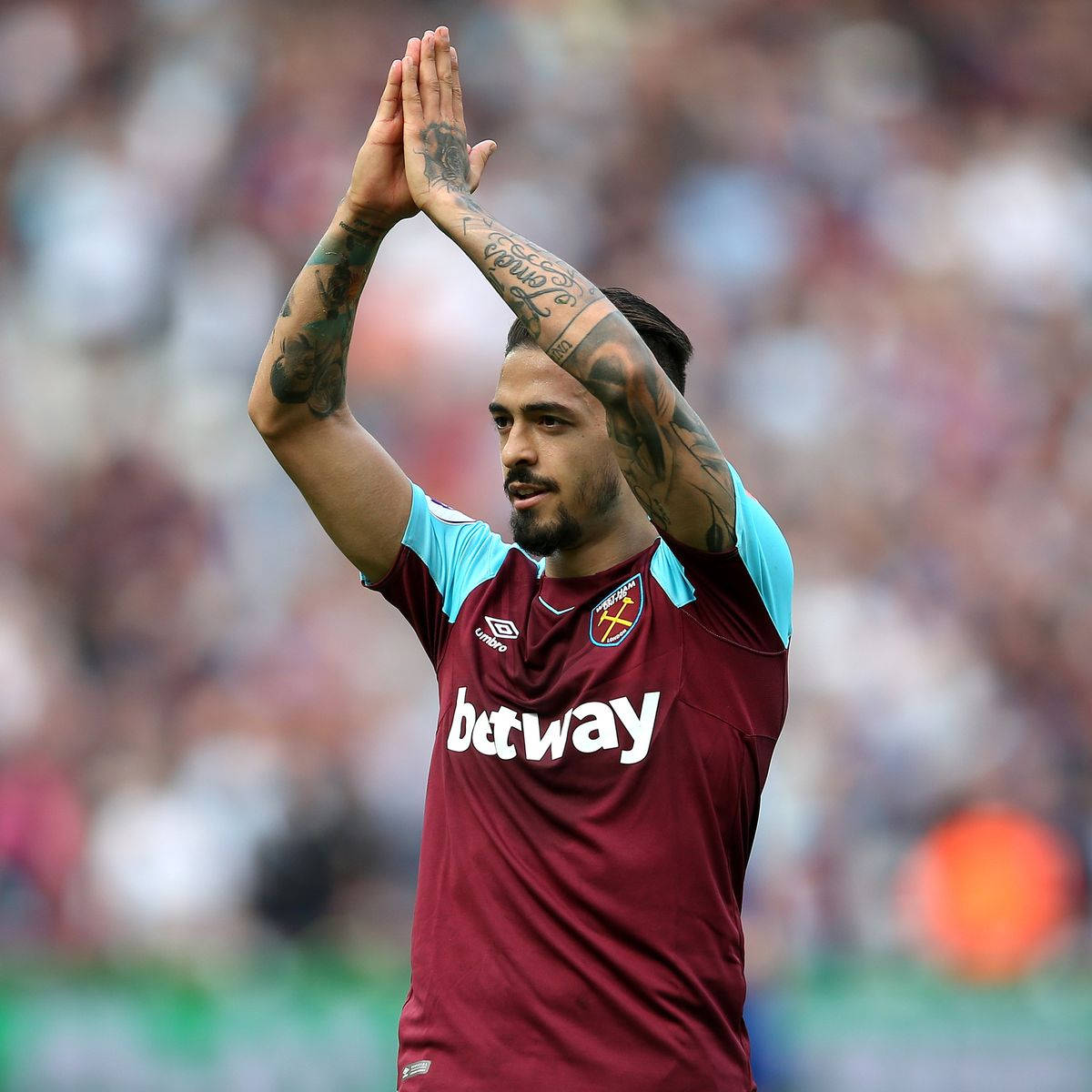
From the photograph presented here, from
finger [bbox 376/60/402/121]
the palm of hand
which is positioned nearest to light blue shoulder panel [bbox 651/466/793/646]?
the palm of hand

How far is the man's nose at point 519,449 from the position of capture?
3.28 m

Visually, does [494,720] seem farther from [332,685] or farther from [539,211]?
[539,211]

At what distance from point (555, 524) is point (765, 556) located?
437 millimetres

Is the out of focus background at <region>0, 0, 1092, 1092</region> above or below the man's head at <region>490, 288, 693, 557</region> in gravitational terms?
above

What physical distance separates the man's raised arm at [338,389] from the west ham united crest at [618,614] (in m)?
0.51

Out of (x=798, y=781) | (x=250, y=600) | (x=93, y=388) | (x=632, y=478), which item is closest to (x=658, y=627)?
(x=632, y=478)

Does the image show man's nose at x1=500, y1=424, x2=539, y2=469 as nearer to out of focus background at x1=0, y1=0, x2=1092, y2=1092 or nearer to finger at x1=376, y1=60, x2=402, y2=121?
finger at x1=376, y1=60, x2=402, y2=121

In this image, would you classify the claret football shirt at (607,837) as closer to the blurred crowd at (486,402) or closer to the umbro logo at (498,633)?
the umbro logo at (498,633)

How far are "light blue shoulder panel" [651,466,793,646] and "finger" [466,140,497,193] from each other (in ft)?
2.62

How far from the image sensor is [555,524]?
129 inches

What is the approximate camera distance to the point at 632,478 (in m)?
3.00

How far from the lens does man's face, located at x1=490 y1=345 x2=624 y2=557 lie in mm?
3279

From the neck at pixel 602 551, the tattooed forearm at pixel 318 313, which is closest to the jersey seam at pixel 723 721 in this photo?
the neck at pixel 602 551

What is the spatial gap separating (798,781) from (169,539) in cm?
374
